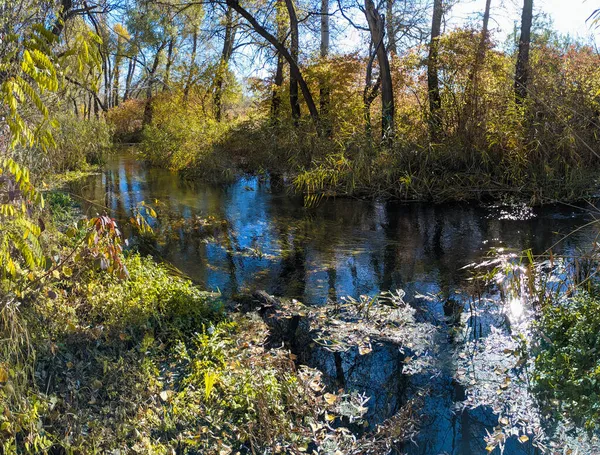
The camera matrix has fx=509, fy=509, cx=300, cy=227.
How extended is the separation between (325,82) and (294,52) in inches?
53.9

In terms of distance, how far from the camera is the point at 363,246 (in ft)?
22.6

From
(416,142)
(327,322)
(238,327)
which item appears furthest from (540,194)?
(238,327)

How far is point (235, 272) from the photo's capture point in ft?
19.2

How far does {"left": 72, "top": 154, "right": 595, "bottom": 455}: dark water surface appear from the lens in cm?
335

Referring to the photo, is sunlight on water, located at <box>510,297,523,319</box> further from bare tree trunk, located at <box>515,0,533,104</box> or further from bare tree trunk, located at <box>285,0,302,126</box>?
bare tree trunk, located at <box>285,0,302,126</box>

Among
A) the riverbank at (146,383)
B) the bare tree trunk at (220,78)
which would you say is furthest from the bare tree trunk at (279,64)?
the riverbank at (146,383)

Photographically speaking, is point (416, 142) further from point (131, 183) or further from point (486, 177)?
point (131, 183)

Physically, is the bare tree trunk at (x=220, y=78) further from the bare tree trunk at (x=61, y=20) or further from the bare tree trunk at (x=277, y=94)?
the bare tree trunk at (x=61, y=20)

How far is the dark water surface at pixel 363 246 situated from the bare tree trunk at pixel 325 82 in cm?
323

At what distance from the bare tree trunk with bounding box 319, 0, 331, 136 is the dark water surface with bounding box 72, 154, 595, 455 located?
10.6 ft

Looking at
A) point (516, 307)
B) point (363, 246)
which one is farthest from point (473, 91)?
point (516, 307)

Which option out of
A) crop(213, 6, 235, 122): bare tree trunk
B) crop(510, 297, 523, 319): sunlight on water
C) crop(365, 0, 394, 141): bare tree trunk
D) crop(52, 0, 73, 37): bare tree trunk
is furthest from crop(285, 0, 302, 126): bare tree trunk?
crop(510, 297, 523, 319): sunlight on water

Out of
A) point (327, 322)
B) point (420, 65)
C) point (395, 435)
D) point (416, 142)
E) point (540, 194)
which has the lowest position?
point (395, 435)

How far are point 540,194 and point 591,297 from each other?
5458 mm
